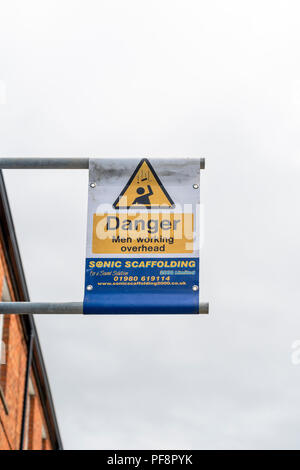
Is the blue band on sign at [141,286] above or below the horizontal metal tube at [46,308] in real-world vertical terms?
above

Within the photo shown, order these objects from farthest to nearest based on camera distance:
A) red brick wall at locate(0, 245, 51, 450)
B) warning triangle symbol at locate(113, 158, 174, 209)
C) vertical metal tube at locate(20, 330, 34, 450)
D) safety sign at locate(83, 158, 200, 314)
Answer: vertical metal tube at locate(20, 330, 34, 450) < red brick wall at locate(0, 245, 51, 450) < warning triangle symbol at locate(113, 158, 174, 209) < safety sign at locate(83, 158, 200, 314)

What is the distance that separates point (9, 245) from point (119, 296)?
1146 centimetres

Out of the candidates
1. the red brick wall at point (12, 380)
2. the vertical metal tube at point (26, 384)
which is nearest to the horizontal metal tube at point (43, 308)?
the red brick wall at point (12, 380)

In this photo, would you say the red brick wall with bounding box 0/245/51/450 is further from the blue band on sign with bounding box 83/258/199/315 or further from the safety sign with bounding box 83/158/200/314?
the blue band on sign with bounding box 83/258/199/315

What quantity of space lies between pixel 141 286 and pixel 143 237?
1.39 ft

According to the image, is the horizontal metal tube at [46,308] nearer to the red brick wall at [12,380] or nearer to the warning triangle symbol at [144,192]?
the warning triangle symbol at [144,192]

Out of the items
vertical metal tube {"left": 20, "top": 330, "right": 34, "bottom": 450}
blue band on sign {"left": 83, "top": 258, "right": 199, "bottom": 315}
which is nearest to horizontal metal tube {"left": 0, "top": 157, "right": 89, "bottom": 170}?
blue band on sign {"left": 83, "top": 258, "right": 199, "bottom": 315}

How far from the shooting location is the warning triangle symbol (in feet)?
21.8

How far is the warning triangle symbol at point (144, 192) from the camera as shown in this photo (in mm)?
6641

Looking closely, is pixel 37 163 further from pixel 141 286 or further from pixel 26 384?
pixel 26 384

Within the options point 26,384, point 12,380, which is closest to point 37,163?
point 12,380

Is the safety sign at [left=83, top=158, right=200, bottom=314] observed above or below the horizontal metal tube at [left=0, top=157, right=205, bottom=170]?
below

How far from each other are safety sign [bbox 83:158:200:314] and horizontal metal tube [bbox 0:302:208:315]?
7cm
